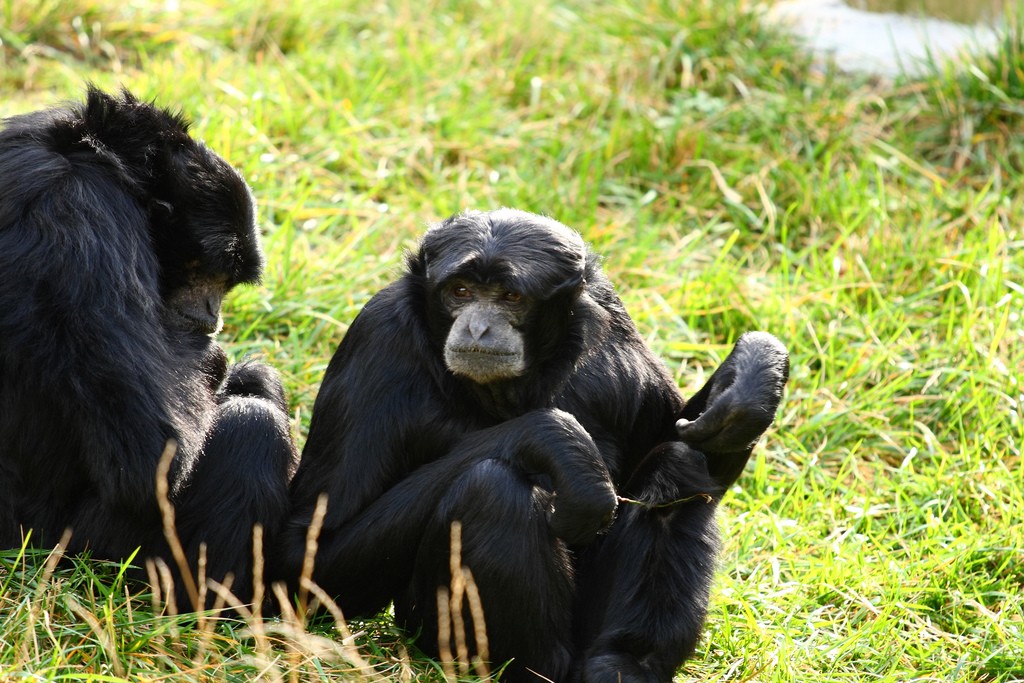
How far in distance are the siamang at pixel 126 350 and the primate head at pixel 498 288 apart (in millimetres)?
884

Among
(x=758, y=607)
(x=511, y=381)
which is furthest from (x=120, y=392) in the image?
(x=758, y=607)

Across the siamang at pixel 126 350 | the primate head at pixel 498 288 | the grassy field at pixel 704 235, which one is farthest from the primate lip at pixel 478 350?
the grassy field at pixel 704 235

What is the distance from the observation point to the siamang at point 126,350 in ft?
15.6

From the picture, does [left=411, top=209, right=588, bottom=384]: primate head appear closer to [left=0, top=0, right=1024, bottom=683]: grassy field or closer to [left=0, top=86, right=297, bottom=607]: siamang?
[left=0, top=86, right=297, bottom=607]: siamang

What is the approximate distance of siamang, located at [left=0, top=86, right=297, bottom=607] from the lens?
15.6ft

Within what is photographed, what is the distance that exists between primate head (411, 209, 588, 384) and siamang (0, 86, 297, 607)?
2.90 ft

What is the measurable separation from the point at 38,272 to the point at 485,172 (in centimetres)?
486

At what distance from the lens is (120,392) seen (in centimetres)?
475

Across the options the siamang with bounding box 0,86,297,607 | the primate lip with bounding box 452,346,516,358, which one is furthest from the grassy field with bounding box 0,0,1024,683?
the primate lip with bounding box 452,346,516,358

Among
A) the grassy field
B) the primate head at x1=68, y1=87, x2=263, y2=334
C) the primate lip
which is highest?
the primate head at x1=68, y1=87, x2=263, y2=334

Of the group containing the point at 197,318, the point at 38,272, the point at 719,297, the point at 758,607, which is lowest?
the point at 758,607

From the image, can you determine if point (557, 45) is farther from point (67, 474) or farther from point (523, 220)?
point (67, 474)

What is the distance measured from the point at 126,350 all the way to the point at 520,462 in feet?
5.06

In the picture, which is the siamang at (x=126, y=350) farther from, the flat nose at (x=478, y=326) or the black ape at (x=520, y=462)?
the flat nose at (x=478, y=326)
